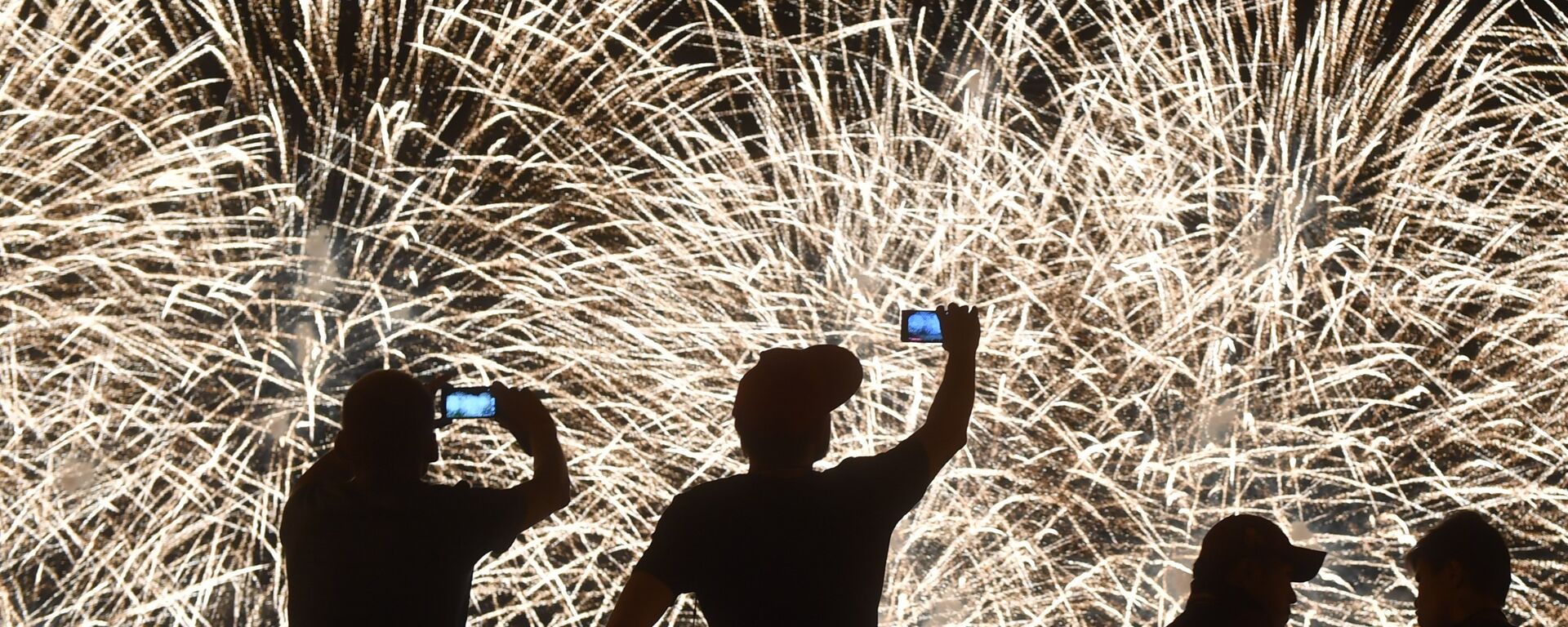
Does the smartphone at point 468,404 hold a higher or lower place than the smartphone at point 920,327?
lower

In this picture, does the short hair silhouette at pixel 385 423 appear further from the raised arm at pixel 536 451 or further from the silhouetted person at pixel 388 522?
the raised arm at pixel 536 451

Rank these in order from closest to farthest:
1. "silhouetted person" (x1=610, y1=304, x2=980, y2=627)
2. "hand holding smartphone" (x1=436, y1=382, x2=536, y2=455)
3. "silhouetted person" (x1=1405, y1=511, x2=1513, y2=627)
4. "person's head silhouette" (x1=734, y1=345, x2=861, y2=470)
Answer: "silhouetted person" (x1=610, y1=304, x2=980, y2=627) < "person's head silhouette" (x1=734, y1=345, x2=861, y2=470) < "silhouetted person" (x1=1405, y1=511, x2=1513, y2=627) < "hand holding smartphone" (x1=436, y1=382, x2=536, y2=455)

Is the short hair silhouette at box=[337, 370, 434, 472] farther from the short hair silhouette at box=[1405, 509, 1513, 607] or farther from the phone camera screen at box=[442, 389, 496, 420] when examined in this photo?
the short hair silhouette at box=[1405, 509, 1513, 607]

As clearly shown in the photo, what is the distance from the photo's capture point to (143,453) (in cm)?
636

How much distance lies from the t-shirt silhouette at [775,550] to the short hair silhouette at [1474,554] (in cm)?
116

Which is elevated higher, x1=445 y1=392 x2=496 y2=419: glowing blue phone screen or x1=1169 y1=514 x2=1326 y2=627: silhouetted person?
x1=445 y1=392 x2=496 y2=419: glowing blue phone screen

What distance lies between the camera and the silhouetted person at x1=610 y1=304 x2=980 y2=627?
2.06m

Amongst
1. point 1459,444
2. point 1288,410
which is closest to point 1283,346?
point 1288,410

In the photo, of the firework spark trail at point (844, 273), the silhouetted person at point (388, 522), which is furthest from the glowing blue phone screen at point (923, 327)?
the firework spark trail at point (844, 273)

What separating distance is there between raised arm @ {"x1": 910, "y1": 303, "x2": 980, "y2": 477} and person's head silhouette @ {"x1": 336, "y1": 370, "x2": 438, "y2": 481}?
0.89 metres

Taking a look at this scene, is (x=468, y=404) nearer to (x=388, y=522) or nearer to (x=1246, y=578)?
(x=388, y=522)

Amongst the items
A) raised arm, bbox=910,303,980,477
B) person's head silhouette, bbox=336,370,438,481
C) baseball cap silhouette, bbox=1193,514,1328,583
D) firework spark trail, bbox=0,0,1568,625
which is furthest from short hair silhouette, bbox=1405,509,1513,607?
firework spark trail, bbox=0,0,1568,625

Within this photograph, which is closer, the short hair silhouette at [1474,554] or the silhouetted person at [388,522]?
the silhouetted person at [388,522]

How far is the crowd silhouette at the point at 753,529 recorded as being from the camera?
207cm
